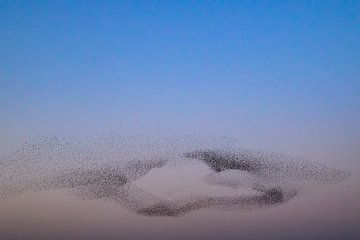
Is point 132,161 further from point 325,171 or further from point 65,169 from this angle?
point 325,171

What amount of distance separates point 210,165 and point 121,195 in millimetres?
1413

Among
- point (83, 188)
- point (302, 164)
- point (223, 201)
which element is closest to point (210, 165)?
point (223, 201)

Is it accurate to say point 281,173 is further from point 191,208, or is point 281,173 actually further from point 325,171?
point 191,208

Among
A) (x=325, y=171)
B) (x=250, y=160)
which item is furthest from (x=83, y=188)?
(x=325, y=171)

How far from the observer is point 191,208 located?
620 centimetres

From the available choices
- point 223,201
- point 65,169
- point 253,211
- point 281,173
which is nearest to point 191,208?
point 223,201

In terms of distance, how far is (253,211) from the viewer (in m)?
6.21

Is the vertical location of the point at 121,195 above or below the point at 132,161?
below

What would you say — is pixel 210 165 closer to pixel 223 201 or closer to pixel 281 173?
pixel 223 201

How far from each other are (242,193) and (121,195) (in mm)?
1832

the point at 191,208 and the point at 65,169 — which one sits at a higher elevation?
the point at 65,169

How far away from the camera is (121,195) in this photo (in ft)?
20.3

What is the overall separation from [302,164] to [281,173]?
0.34m

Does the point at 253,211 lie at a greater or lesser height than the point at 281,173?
lesser
